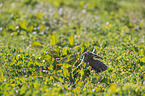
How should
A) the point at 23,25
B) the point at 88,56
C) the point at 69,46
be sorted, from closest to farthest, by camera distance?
1. the point at 88,56
2. the point at 69,46
3. the point at 23,25

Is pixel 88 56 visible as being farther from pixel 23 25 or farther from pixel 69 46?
pixel 23 25

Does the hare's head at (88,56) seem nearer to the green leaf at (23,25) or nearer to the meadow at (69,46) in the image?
the meadow at (69,46)

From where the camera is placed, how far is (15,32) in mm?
4602

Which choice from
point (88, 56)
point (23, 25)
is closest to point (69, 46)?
point (88, 56)

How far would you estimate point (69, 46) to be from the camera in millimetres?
4230

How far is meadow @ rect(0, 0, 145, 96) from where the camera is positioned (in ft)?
10.3

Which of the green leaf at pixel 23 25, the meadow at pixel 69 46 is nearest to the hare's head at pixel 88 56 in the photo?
the meadow at pixel 69 46

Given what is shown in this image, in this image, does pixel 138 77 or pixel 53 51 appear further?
pixel 53 51

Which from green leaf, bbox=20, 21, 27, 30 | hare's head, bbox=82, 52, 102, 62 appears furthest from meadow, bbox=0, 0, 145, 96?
hare's head, bbox=82, 52, 102, 62

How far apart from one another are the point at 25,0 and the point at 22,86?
3882 mm

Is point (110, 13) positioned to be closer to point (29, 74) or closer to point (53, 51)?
point (53, 51)

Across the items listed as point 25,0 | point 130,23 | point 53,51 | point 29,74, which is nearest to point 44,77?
point 29,74

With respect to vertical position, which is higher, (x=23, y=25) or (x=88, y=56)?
(x=88, y=56)

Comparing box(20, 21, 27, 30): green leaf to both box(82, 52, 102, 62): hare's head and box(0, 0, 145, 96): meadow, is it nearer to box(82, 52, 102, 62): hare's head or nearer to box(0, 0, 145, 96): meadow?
box(0, 0, 145, 96): meadow
